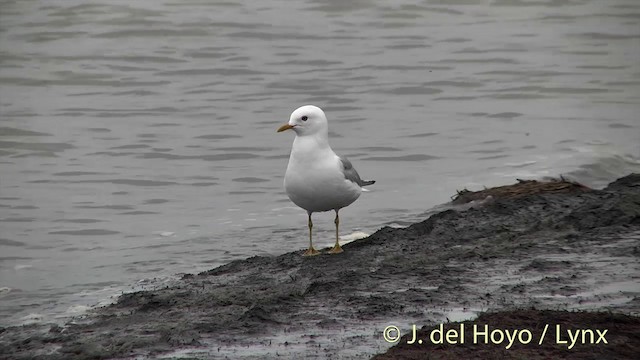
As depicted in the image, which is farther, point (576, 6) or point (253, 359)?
point (576, 6)

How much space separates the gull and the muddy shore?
0.36 m

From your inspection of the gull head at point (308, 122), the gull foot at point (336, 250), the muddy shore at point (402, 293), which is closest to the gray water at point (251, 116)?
the muddy shore at point (402, 293)

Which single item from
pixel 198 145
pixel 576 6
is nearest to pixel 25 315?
pixel 198 145

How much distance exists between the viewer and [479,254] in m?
6.89

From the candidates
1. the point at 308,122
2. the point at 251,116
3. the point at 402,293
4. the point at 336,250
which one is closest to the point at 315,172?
the point at 308,122

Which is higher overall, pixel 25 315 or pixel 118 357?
pixel 118 357

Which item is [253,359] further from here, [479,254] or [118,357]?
[479,254]

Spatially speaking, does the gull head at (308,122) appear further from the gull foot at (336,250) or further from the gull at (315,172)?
the gull foot at (336,250)

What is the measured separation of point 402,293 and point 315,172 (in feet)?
5.18

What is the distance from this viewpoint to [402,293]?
6.14 m

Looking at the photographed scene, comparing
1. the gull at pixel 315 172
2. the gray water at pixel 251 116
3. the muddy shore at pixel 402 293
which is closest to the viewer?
the muddy shore at pixel 402 293

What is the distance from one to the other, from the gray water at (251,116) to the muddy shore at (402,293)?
3.81 feet

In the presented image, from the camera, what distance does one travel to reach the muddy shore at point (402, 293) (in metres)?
5.41

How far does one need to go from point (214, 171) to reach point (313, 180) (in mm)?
4672
